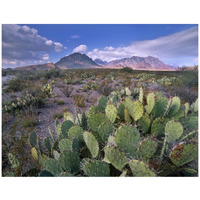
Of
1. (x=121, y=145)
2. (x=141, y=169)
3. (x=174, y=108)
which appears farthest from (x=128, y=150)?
(x=174, y=108)

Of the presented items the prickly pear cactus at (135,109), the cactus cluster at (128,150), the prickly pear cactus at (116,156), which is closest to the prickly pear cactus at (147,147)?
the cactus cluster at (128,150)

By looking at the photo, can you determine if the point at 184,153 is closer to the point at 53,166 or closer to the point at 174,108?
the point at 174,108

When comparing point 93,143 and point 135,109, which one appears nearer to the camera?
point 93,143

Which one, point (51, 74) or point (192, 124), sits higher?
point (51, 74)

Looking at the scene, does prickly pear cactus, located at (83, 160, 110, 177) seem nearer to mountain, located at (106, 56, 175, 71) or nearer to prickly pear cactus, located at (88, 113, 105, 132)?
prickly pear cactus, located at (88, 113, 105, 132)

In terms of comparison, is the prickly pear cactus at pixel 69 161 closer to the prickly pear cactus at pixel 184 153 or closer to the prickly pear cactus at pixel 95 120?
the prickly pear cactus at pixel 95 120
